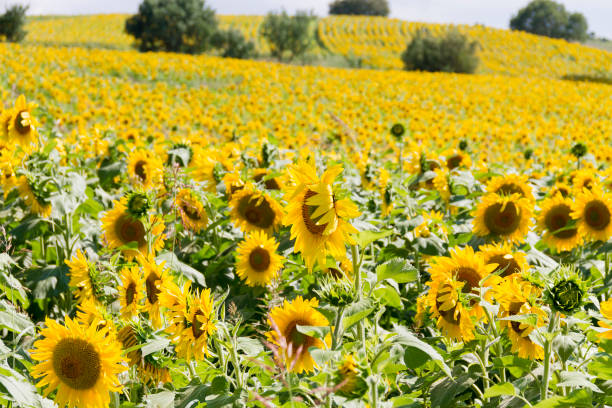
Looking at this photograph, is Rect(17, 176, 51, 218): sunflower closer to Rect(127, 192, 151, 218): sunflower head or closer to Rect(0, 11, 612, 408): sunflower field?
Rect(0, 11, 612, 408): sunflower field

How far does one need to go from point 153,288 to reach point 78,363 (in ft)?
1.60

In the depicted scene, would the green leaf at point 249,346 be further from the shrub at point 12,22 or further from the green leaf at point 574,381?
the shrub at point 12,22

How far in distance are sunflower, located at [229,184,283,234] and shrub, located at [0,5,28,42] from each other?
109 feet

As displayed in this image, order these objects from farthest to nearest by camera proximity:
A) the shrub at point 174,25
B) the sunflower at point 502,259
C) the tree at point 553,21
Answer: the tree at point 553,21 < the shrub at point 174,25 < the sunflower at point 502,259

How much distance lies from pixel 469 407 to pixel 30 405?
1511mm

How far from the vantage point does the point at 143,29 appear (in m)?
35.5

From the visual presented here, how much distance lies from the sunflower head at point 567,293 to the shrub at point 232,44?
3479 centimetres

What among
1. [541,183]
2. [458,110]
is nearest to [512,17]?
[458,110]

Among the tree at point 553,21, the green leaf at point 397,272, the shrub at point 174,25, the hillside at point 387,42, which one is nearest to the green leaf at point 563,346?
the green leaf at point 397,272

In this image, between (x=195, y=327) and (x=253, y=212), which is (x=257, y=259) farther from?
(x=195, y=327)

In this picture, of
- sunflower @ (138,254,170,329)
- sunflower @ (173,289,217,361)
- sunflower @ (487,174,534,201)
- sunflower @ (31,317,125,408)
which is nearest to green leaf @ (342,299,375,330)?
sunflower @ (173,289,217,361)

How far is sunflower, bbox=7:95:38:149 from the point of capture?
3131mm

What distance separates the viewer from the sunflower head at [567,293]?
1394 mm

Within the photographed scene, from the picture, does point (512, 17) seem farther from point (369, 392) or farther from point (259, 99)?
point (369, 392)
